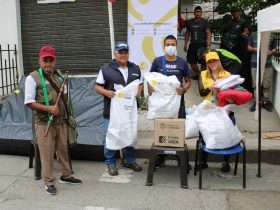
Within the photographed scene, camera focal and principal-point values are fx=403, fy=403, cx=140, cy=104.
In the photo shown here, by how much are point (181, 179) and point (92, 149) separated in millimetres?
1541

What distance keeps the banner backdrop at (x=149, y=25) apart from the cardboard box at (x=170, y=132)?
10.5 feet

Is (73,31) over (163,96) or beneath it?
over

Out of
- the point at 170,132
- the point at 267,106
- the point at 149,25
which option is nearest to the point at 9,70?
the point at 149,25

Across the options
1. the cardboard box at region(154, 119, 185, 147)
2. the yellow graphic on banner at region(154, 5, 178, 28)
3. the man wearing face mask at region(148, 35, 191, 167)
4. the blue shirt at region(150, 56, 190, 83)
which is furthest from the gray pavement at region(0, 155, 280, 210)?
the yellow graphic on banner at region(154, 5, 178, 28)

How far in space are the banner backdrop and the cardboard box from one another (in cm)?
320

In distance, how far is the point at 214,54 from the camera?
500 cm

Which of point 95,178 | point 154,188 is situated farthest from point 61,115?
point 154,188

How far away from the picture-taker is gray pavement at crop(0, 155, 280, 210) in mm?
4523

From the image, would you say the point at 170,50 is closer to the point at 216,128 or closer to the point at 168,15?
the point at 216,128

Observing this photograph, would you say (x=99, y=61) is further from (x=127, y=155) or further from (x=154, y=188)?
(x=154, y=188)

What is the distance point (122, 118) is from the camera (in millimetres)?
5227

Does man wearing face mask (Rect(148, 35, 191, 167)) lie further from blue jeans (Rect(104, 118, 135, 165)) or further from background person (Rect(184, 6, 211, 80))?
background person (Rect(184, 6, 211, 80))

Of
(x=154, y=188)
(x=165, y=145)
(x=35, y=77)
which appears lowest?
(x=154, y=188)

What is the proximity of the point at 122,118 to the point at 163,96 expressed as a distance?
1.99ft
